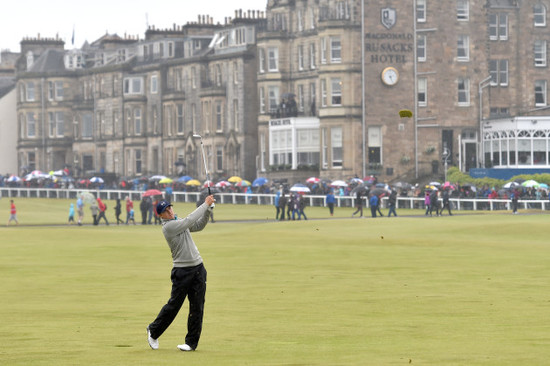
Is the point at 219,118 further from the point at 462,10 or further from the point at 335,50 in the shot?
the point at 462,10

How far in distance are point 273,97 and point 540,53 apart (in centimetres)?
2272

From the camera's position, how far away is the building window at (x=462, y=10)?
105 meters

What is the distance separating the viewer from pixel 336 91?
342ft

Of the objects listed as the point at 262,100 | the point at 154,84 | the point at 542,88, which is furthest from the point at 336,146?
the point at 154,84

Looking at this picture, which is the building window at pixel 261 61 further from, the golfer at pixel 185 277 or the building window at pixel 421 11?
the golfer at pixel 185 277

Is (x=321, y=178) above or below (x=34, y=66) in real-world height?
below

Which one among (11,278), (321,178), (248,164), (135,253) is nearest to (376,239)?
(135,253)

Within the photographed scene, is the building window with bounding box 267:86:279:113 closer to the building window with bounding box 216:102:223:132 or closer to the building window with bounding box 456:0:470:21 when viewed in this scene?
the building window with bounding box 216:102:223:132

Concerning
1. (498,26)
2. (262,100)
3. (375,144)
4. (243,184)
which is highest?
(498,26)

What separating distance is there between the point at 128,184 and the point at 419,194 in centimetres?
2888

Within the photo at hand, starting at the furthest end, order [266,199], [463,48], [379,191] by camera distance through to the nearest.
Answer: [463,48] < [266,199] < [379,191]

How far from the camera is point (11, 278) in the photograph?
33.8 meters

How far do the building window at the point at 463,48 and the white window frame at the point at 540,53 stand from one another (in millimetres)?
6879

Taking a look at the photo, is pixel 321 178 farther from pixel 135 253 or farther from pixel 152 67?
pixel 135 253
